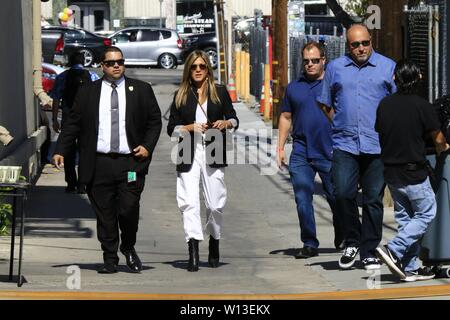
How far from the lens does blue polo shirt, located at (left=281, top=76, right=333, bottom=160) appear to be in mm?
11531

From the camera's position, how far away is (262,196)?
16.8 meters

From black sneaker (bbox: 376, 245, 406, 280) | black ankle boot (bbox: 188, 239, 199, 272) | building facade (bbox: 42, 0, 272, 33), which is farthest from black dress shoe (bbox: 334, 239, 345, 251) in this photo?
building facade (bbox: 42, 0, 272, 33)

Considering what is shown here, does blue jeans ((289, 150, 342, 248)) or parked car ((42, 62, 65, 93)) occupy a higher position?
parked car ((42, 62, 65, 93))

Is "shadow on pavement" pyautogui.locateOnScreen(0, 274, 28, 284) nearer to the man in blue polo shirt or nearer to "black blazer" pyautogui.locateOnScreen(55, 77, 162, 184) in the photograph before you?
"black blazer" pyautogui.locateOnScreen(55, 77, 162, 184)

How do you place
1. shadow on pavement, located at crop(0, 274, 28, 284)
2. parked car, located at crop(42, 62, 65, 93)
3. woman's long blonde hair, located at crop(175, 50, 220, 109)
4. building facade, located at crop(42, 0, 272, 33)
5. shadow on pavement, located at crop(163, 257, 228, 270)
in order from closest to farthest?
shadow on pavement, located at crop(0, 274, 28, 284) < woman's long blonde hair, located at crop(175, 50, 220, 109) < shadow on pavement, located at crop(163, 257, 228, 270) < parked car, located at crop(42, 62, 65, 93) < building facade, located at crop(42, 0, 272, 33)

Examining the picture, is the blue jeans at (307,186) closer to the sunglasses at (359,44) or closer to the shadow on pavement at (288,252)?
the shadow on pavement at (288,252)

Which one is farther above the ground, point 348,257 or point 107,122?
point 107,122

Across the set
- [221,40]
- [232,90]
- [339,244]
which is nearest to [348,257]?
[339,244]

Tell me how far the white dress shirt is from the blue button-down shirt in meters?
1.77

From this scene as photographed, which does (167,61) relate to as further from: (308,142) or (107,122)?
(107,122)

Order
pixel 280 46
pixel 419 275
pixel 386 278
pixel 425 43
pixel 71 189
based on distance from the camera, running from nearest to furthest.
Answer: pixel 419 275, pixel 386 278, pixel 425 43, pixel 71 189, pixel 280 46

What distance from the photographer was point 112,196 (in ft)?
34.9

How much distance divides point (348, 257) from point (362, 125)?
1147 millimetres

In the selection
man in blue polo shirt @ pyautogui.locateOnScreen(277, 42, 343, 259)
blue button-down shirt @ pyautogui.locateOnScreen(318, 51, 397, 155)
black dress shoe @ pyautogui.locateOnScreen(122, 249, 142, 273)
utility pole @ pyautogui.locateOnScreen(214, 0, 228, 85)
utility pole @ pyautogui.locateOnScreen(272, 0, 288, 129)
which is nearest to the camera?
blue button-down shirt @ pyautogui.locateOnScreen(318, 51, 397, 155)
